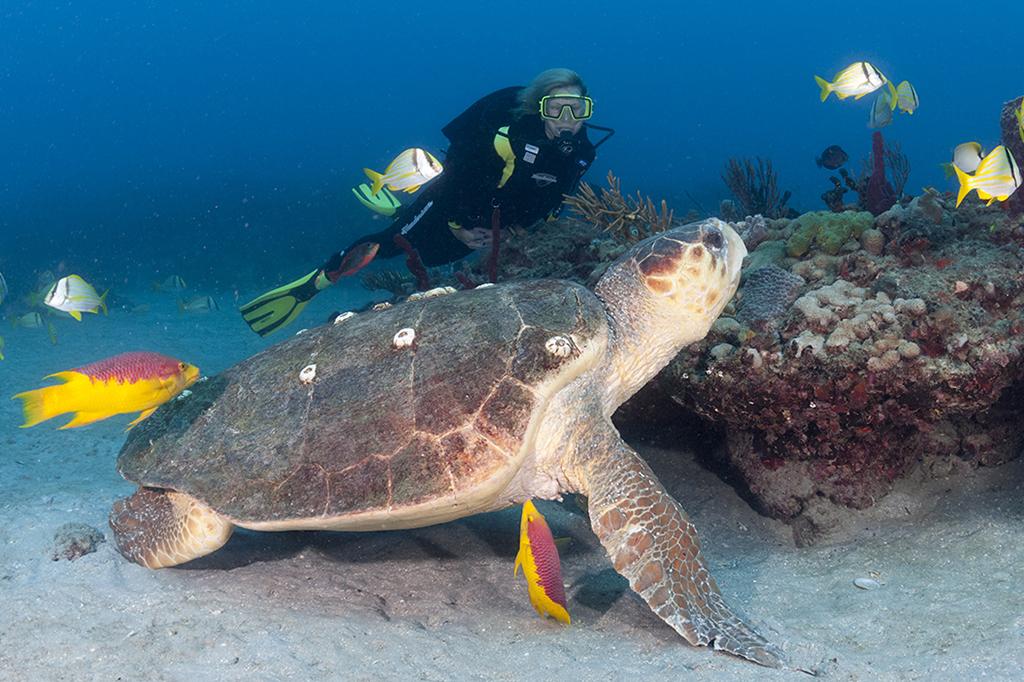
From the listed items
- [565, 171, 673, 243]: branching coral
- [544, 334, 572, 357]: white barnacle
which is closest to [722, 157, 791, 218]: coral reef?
[565, 171, 673, 243]: branching coral

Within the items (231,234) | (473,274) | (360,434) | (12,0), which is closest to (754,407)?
(360,434)

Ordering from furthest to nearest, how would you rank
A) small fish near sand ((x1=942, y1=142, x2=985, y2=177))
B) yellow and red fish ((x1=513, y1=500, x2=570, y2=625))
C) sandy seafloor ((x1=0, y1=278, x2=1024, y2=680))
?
small fish near sand ((x1=942, y1=142, x2=985, y2=177)) < yellow and red fish ((x1=513, y1=500, x2=570, y2=625)) < sandy seafloor ((x1=0, y1=278, x2=1024, y2=680))

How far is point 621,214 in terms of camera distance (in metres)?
6.32

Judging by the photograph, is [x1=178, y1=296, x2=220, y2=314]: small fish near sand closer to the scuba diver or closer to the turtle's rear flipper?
the scuba diver

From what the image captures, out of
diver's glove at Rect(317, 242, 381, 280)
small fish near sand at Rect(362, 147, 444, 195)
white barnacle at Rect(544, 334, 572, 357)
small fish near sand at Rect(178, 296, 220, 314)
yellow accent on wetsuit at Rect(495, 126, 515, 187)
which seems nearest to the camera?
white barnacle at Rect(544, 334, 572, 357)

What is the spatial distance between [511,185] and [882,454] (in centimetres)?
489

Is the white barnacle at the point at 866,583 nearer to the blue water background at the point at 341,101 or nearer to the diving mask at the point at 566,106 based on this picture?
the diving mask at the point at 566,106

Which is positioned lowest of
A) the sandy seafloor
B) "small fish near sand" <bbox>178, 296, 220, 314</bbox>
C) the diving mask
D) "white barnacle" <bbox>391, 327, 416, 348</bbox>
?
the sandy seafloor

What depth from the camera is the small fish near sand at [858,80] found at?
5.80 metres

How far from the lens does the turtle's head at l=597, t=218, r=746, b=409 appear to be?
3412 mm

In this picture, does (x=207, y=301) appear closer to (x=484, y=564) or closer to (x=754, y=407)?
(x=484, y=564)

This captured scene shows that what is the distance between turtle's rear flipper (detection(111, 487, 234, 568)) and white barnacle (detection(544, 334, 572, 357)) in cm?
192

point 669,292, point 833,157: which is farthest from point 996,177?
point 833,157

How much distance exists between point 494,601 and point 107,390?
2.21 m
